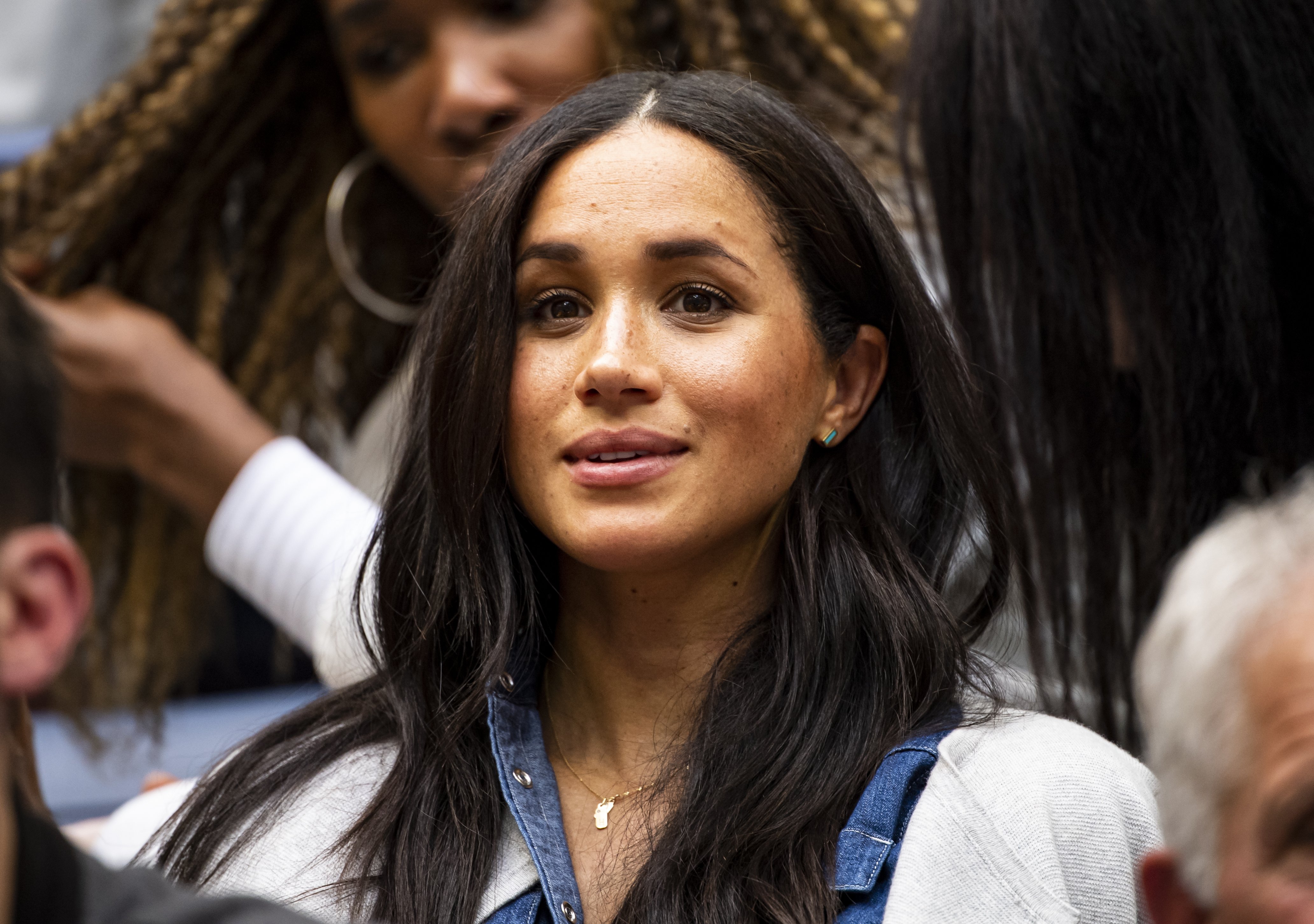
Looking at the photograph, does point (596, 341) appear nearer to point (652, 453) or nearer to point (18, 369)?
point (652, 453)

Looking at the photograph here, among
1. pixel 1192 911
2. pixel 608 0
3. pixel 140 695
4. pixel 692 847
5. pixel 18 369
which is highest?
pixel 608 0

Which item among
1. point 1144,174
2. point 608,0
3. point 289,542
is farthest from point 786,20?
point 289,542

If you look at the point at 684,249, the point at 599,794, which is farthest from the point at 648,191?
the point at 599,794

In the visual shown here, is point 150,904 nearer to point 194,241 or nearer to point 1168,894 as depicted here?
point 1168,894

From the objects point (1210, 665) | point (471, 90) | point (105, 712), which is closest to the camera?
point (1210, 665)

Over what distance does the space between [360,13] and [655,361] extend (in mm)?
1443

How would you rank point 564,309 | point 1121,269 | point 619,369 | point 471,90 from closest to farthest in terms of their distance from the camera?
1. point 619,369
2. point 564,309
3. point 1121,269
4. point 471,90

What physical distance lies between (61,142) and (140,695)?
1083 mm

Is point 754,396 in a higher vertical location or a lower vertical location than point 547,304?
lower

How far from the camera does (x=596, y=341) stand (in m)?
1.82

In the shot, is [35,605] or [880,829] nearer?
[35,605]

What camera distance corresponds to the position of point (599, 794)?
190 centimetres

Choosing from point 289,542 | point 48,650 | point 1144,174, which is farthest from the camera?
point 289,542

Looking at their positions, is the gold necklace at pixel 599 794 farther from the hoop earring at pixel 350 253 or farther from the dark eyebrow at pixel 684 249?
the hoop earring at pixel 350 253
